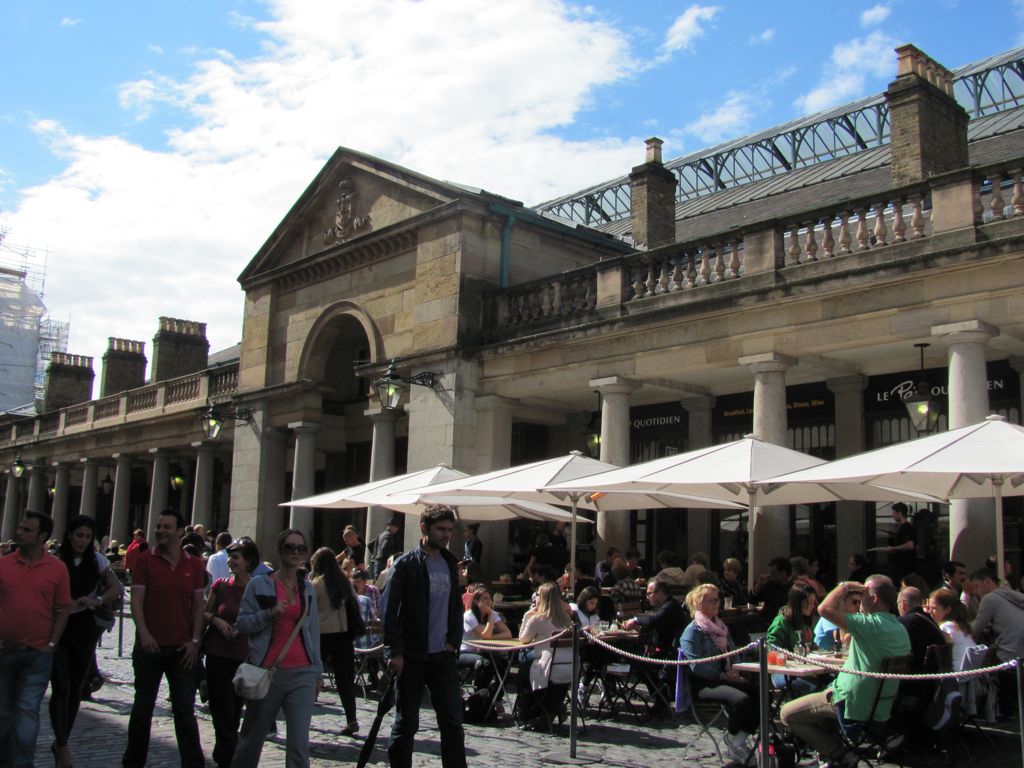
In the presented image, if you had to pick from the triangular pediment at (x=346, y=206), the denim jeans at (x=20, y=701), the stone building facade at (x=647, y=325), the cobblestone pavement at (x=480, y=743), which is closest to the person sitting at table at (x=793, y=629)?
the cobblestone pavement at (x=480, y=743)

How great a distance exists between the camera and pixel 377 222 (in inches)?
817

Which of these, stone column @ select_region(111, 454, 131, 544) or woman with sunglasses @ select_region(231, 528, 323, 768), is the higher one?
stone column @ select_region(111, 454, 131, 544)

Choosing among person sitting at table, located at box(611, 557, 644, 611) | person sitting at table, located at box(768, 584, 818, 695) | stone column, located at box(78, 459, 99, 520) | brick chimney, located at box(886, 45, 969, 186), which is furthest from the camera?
stone column, located at box(78, 459, 99, 520)

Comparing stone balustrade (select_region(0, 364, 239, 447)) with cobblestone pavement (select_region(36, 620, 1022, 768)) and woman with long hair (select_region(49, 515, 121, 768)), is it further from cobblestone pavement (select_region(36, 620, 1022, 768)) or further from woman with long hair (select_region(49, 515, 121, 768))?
woman with long hair (select_region(49, 515, 121, 768))

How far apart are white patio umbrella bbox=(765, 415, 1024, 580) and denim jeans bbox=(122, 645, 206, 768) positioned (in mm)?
5709

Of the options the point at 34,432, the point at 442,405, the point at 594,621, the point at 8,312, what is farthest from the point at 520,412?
the point at 8,312

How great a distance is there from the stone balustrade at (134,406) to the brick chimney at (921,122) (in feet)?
57.0

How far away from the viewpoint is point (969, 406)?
12102mm

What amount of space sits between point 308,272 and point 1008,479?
52.1 feet

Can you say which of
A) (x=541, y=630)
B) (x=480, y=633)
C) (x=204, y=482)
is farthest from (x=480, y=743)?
(x=204, y=482)

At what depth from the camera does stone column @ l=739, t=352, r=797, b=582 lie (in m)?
14.2

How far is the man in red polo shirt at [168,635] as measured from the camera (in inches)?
259

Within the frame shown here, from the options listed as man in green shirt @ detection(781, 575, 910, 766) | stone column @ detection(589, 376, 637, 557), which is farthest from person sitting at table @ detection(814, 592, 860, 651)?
stone column @ detection(589, 376, 637, 557)

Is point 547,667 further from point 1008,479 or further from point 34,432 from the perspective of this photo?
point 34,432
